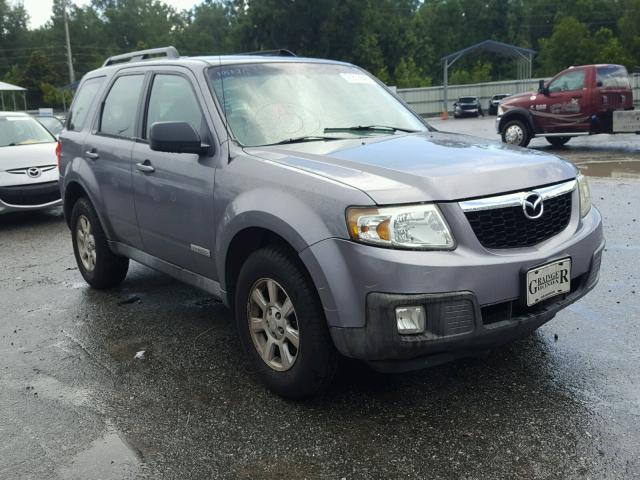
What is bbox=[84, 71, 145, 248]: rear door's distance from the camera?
504 centimetres

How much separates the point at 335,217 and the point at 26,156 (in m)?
8.06

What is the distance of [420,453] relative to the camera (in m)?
3.10

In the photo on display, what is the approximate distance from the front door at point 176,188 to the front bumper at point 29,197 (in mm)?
5427

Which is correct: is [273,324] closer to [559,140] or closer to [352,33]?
[559,140]

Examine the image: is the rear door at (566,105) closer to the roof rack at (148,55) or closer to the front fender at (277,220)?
the roof rack at (148,55)

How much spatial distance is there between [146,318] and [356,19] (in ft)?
214

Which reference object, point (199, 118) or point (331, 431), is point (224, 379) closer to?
point (331, 431)

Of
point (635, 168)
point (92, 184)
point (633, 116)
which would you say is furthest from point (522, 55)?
point (92, 184)

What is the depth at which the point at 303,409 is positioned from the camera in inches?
141

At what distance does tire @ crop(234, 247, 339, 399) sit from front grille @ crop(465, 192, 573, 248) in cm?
86

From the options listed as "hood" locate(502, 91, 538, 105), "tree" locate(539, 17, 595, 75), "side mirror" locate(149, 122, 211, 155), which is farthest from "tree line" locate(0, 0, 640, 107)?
"side mirror" locate(149, 122, 211, 155)

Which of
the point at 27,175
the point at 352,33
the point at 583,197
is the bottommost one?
the point at 27,175

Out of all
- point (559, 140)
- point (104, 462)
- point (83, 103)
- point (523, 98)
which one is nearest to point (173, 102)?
point (83, 103)

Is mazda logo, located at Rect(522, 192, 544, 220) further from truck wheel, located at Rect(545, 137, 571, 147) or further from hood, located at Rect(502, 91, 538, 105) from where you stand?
truck wheel, located at Rect(545, 137, 571, 147)
